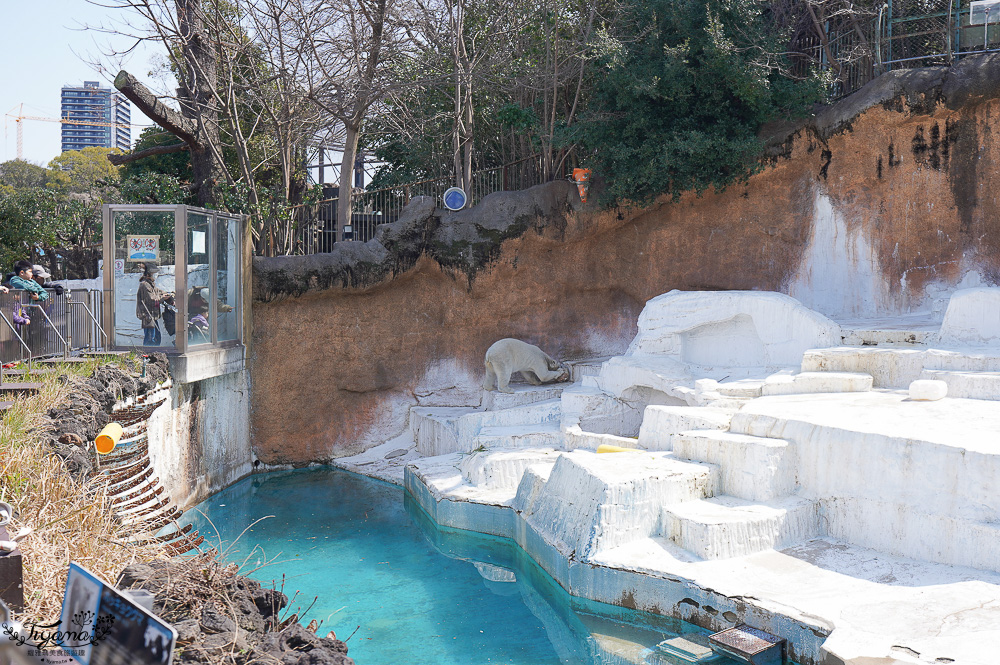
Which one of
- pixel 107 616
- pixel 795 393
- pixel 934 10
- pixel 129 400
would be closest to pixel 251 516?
pixel 129 400

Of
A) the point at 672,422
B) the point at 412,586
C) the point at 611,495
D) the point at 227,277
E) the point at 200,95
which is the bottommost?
the point at 412,586

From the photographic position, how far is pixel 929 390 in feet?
29.0

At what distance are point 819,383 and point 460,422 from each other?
5.11 metres

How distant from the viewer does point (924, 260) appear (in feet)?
43.8

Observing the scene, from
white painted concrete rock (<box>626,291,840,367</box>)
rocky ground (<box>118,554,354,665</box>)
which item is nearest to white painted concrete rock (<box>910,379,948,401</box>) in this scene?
white painted concrete rock (<box>626,291,840,367</box>)

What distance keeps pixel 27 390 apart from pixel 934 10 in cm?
1415

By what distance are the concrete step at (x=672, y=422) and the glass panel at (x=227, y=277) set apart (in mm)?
6242

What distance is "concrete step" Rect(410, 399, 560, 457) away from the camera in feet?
39.7

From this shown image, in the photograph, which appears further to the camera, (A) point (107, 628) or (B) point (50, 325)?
(B) point (50, 325)

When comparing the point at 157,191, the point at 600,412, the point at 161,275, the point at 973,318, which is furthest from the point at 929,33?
the point at 157,191

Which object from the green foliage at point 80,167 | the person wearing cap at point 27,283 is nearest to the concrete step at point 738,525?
the person wearing cap at point 27,283

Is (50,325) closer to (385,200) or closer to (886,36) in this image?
(385,200)

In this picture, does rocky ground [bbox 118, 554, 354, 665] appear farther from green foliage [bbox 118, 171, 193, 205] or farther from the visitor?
green foliage [bbox 118, 171, 193, 205]

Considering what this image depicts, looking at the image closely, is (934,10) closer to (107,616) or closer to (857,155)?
(857,155)
